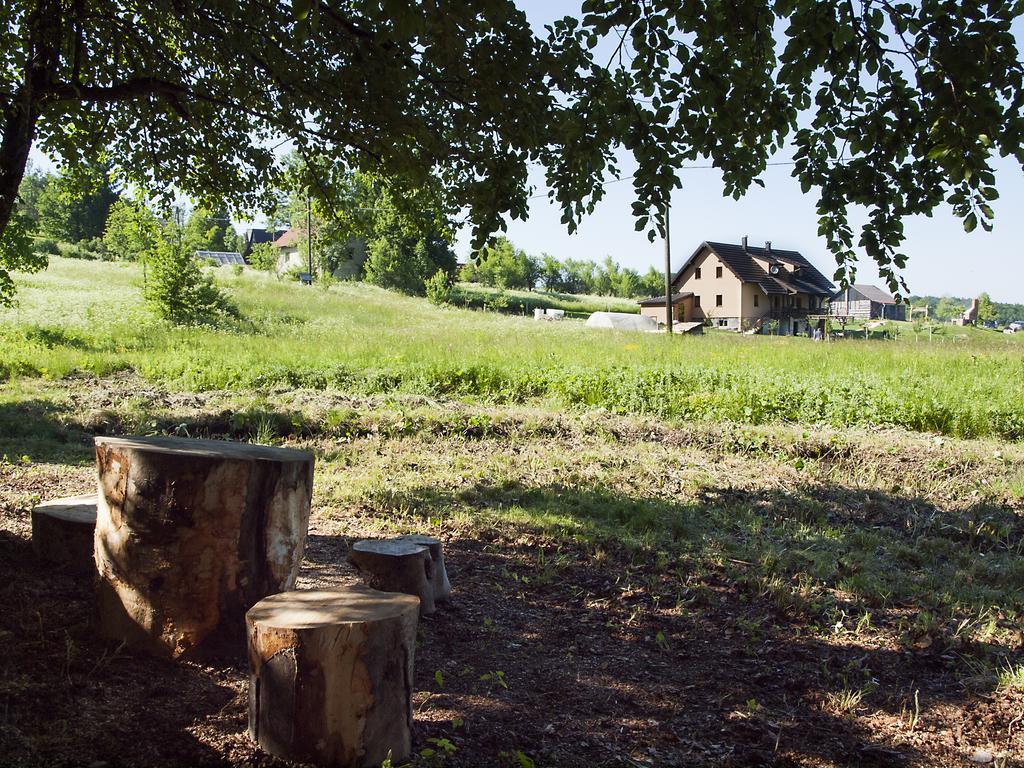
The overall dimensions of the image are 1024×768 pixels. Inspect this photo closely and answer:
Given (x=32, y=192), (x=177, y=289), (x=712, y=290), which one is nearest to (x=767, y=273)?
(x=712, y=290)

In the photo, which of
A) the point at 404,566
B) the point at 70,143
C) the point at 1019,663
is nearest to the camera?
the point at 1019,663

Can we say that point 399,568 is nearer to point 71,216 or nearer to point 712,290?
point 712,290

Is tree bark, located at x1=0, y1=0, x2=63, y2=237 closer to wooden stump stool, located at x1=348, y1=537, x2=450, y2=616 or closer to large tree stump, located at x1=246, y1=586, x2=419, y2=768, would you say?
wooden stump stool, located at x1=348, y1=537, x2=450, y2=616

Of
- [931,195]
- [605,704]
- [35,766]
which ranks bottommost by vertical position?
[605,704]

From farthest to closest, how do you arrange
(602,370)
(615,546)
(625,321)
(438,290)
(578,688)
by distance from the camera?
(625,321) → (438,290) → (602,370) → (615,546) → (578,688)

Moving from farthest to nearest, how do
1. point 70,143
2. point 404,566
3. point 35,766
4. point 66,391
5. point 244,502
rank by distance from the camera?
1. point 66,391
2. point 70,143
3. point 404,566
4. point 244,502
5. point 35,766

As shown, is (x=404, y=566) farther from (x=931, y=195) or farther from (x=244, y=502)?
(x=931, y=195)

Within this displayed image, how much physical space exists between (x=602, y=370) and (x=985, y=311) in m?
112

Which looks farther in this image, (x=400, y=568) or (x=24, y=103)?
(x=24, y=103)

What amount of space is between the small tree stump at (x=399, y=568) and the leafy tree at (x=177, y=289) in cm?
1934

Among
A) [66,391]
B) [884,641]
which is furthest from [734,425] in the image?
[66,391]

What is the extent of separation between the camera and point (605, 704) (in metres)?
3.29

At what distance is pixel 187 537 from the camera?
318 centimetres

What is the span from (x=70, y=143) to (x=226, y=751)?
23.4ft
